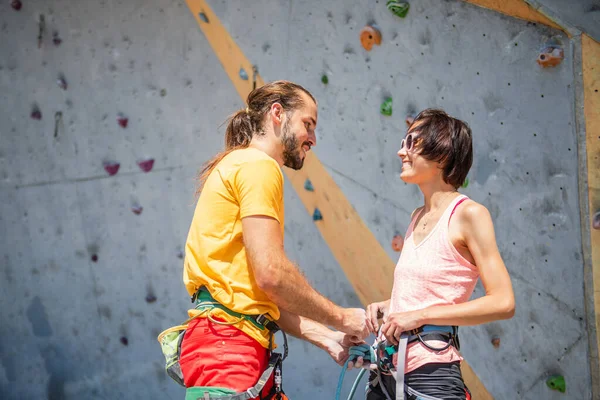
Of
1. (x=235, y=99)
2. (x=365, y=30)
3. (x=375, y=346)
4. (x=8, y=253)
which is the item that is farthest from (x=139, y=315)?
(x=375, y=346)

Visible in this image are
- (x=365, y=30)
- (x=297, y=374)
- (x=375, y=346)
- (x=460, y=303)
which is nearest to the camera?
(x=460, y=303)

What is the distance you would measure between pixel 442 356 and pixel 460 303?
159 millimetres

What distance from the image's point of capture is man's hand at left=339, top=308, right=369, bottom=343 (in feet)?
7.65

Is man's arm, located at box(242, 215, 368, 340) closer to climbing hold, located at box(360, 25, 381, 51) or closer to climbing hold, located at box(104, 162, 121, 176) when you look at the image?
climbing hold, located at box(360, 25, 381, 51)

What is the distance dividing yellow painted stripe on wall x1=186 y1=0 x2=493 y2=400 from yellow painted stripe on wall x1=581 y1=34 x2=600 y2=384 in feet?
3.16

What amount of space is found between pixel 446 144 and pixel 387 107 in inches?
49.5

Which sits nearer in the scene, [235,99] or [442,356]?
[442,356]

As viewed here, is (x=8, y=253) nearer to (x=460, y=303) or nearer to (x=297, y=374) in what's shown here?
(x=297, y=374)

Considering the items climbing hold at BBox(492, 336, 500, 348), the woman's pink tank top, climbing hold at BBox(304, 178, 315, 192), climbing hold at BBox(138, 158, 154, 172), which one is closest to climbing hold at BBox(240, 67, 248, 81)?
climbing hold at BBox(304, 178, 315, 192)

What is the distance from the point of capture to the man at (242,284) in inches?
85.6

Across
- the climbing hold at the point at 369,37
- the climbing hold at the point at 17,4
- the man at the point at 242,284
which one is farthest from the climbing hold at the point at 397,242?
the climbing hold at the point at 17,4

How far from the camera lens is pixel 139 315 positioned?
443 cm

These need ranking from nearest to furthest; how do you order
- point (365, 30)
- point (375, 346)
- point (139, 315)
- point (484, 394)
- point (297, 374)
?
point (375, 346), point (484, 394), point (365, 30), point (297, 374), point (139, 315)

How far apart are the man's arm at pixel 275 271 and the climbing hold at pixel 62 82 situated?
280cm
